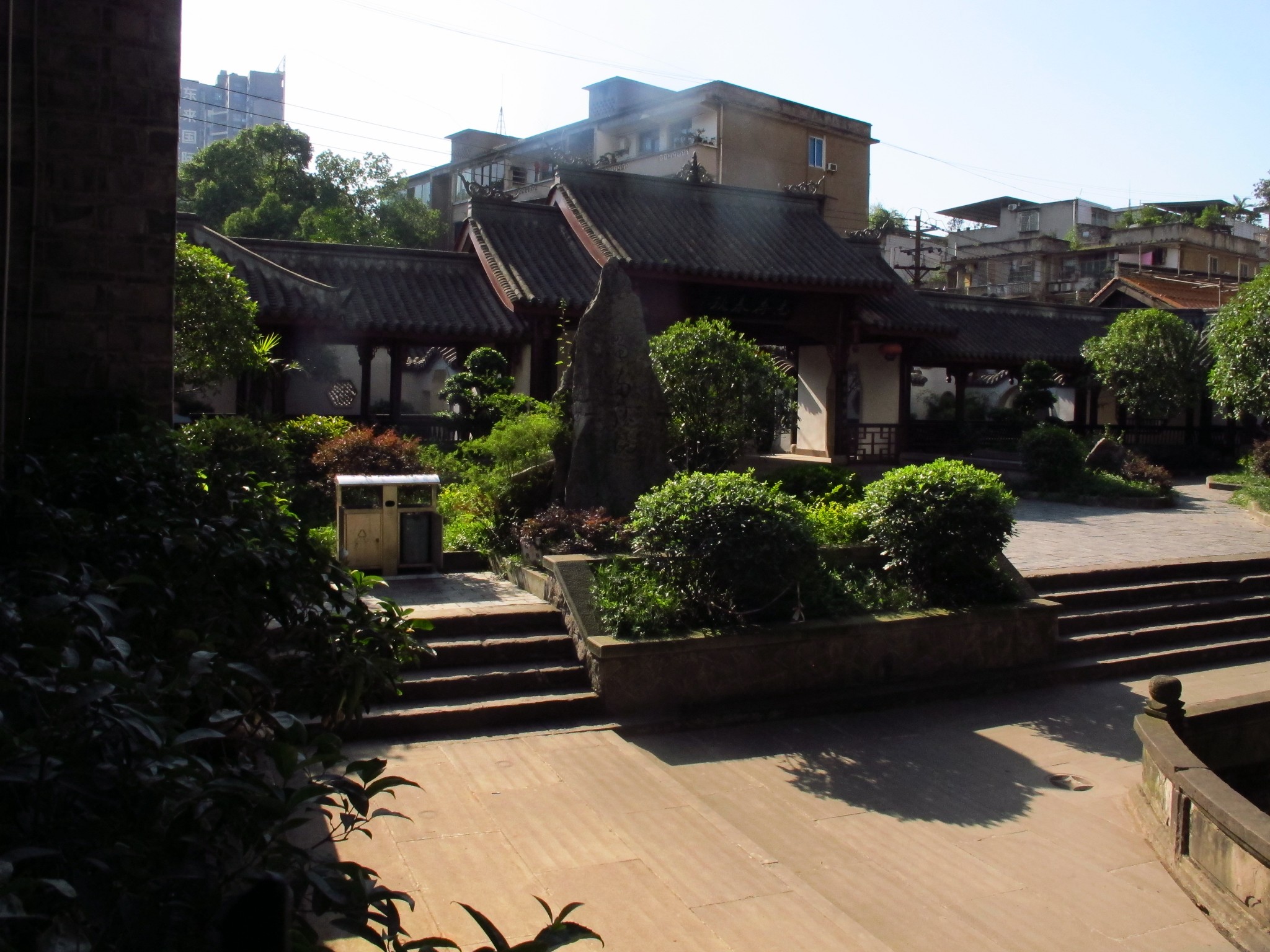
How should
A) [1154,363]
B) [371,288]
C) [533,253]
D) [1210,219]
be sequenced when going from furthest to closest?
[1210,219], [1154,363], [533,253], [371,288]

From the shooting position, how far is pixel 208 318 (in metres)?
12.1

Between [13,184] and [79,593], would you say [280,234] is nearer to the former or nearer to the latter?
[13,184]

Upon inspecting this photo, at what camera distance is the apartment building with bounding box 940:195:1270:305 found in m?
42.0

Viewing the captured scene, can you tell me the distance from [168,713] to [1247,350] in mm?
17552

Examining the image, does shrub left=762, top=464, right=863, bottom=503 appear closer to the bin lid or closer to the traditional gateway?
the bin lid

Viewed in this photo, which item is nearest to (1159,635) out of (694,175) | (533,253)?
(533,253)

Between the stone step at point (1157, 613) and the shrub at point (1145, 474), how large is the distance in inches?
258

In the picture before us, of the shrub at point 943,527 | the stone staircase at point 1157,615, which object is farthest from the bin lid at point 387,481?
the stone staircase at point 1157,615

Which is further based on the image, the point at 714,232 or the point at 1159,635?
the point at 714,232

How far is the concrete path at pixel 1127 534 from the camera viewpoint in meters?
11.4

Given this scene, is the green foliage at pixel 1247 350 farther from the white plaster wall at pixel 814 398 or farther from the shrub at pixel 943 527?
the shrub at pixel 943 527

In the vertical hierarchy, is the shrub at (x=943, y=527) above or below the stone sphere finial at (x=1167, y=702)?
above

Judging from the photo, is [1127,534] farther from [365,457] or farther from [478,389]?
[365,457]

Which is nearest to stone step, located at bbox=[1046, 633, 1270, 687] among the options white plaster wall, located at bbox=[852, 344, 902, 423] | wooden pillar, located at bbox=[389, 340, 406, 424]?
wooden pillar, located at bbox=[389, 340, 406, 424]
